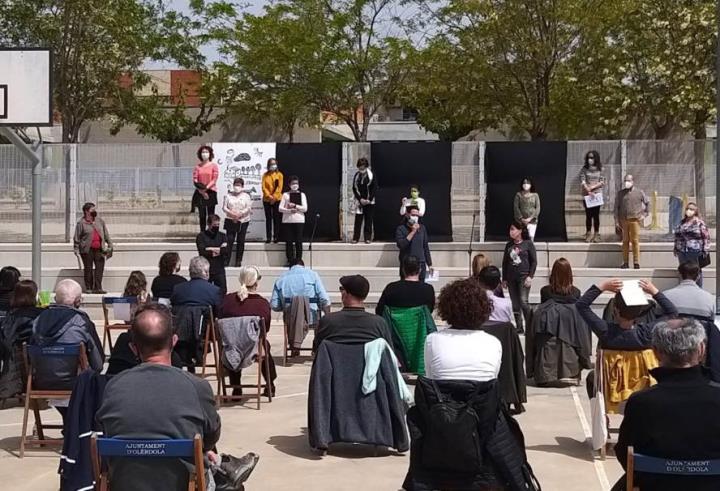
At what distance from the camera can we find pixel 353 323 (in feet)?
27.7

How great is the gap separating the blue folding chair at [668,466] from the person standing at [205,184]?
49.7 ft

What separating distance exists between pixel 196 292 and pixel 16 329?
5.86 feet

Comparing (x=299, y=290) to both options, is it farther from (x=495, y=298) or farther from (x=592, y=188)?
(x=592, y=188)

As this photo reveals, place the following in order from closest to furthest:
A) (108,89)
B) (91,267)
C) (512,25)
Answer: (91,267)
(512,25)
(108,89)

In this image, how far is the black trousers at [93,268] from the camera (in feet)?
60.1

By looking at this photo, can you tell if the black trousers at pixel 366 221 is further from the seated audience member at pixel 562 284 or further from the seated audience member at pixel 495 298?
the seated audience member at pixel 562 284

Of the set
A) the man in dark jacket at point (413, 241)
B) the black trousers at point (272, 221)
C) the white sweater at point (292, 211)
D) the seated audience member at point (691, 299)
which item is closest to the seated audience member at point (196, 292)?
the seated audience member at point (691, 299)

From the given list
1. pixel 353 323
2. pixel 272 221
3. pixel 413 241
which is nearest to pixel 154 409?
pixel 353 323

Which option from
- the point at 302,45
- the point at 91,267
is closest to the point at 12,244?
the point at 91,267

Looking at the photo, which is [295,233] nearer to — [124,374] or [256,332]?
[256,332]

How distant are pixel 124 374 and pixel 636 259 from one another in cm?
1447

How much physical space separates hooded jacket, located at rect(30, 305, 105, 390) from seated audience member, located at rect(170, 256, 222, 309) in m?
2.23

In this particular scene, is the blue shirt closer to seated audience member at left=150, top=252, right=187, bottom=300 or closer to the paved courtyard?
seated audience member at left=150, top=252, right=187, bottom=300

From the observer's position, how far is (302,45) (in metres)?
35.3
